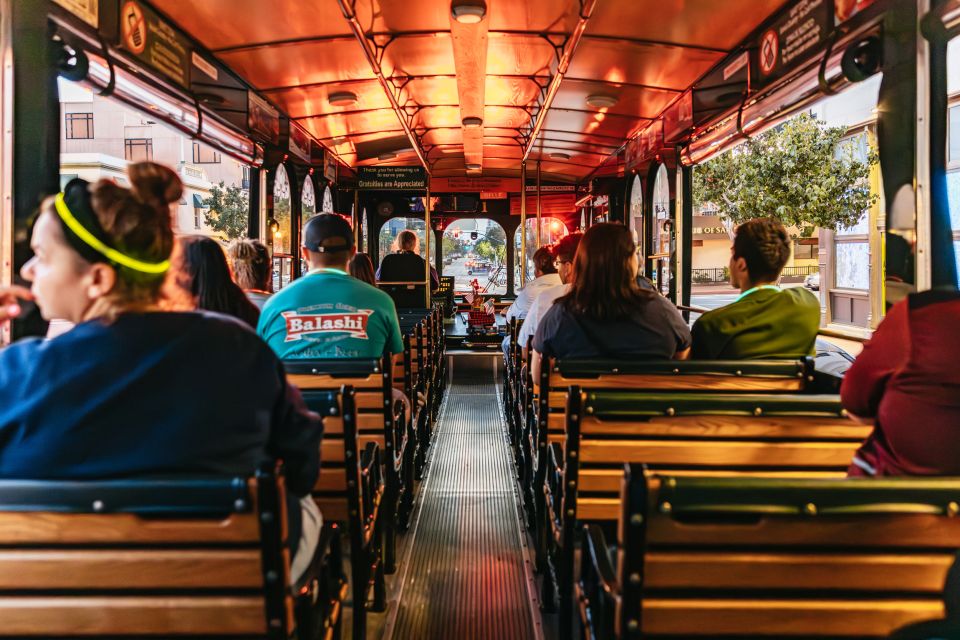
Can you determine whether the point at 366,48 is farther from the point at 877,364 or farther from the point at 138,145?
the point at 138,145

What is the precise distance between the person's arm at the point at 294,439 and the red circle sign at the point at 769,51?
387 cm

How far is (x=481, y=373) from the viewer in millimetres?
8430

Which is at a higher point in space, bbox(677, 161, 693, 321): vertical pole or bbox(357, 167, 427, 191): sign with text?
bbox(357, 167, 427, 191): sign with text

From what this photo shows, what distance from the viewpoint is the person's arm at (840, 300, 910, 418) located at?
59.5 inches

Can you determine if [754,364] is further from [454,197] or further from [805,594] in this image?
[454,197]

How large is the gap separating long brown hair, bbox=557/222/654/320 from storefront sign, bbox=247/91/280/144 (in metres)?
3.98

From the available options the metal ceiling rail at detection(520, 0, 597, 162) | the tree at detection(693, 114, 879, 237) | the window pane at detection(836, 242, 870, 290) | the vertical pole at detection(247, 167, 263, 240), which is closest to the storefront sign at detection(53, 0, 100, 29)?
the metal ceiling rail at detection(520, 0, 597, 162)

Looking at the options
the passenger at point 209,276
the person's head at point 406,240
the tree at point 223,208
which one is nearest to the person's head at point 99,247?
the passenger at point 209,276

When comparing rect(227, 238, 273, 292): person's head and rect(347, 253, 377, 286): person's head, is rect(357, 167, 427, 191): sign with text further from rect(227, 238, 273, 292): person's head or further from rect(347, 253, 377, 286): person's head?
rect(227, 238, 273, 292): person's head

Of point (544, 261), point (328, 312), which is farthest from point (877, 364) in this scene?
point (544, 261)

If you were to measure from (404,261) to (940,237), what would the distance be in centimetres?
662

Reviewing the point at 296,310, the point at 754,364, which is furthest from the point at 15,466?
the point at 754,364

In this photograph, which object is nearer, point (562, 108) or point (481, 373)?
point (562, 108)

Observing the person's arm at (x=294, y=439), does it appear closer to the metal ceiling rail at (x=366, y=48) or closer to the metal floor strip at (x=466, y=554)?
the metal floor strip at (x=466, y=554)
